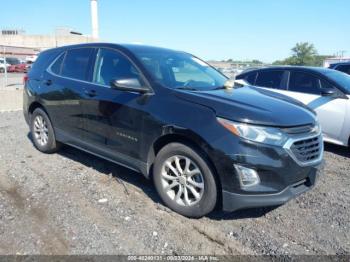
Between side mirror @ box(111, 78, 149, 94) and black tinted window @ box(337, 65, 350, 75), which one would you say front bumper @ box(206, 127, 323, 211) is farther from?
black tinted window @ box(337, 65, 350, 75)

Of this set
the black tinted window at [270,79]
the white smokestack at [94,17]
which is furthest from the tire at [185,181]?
the white smokestack at [94,17]

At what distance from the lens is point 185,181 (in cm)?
347

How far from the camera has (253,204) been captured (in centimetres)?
314

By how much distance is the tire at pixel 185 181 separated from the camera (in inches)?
129

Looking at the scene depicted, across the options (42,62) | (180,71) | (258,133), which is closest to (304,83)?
(180,71)

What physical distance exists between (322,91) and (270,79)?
127 centimetres

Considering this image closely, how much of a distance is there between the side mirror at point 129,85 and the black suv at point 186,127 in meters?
0.01

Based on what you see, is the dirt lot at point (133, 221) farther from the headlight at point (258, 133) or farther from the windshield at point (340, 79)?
the windshield at point (340, 79)

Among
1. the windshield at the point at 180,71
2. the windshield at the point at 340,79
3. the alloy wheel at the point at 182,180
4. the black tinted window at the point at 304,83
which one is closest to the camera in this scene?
the alloy wheel at the point at 182,180

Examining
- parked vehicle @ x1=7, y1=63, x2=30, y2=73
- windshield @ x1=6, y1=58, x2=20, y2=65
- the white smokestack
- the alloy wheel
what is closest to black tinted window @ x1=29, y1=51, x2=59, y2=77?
the alloy wheel

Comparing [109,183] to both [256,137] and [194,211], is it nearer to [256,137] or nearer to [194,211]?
[194,211]

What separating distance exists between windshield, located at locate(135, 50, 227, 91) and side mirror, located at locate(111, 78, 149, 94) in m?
0.21

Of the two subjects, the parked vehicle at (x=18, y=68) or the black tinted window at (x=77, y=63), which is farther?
→ the parked vehicle at (x=18, y=68)

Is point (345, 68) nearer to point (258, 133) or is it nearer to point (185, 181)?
point (258, 133)
